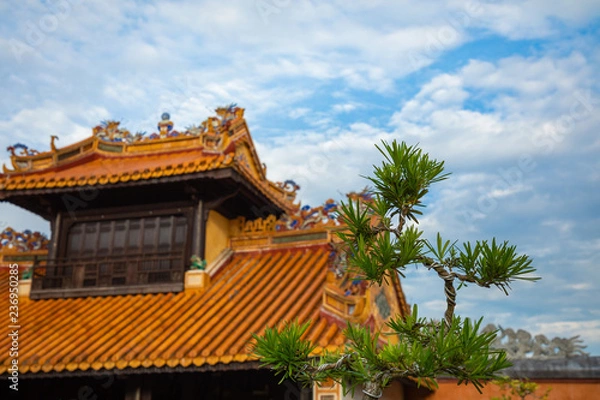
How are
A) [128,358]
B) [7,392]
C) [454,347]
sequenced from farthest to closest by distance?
[7,392]
[128,358]
[454,347]

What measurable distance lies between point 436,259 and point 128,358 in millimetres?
5725

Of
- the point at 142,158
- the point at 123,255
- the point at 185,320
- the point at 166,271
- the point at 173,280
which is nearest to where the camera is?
the point at 185,320

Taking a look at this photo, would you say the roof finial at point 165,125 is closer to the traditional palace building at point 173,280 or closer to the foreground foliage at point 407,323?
the traditional palace building at point 173,280

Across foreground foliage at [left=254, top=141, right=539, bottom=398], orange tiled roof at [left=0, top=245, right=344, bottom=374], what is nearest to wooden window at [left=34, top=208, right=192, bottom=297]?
orange tiled roof at [left=0, top=245, right=344, bottom=374]

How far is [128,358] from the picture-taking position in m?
8.16

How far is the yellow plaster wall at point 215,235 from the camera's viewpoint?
10703 millimetres

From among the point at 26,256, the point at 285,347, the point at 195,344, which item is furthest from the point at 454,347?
the point at 26,256

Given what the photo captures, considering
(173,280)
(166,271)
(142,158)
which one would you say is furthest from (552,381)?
(142,158)

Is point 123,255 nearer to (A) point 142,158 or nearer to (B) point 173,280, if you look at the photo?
(B) point 173,280

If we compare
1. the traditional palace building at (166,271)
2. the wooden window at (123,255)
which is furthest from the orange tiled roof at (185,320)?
the wooden window at (123,255)

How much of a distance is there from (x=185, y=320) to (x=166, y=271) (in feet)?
4.97

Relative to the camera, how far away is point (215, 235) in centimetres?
1100

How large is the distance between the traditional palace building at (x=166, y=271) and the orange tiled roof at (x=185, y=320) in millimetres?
27

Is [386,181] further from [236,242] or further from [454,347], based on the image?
[236,242]
